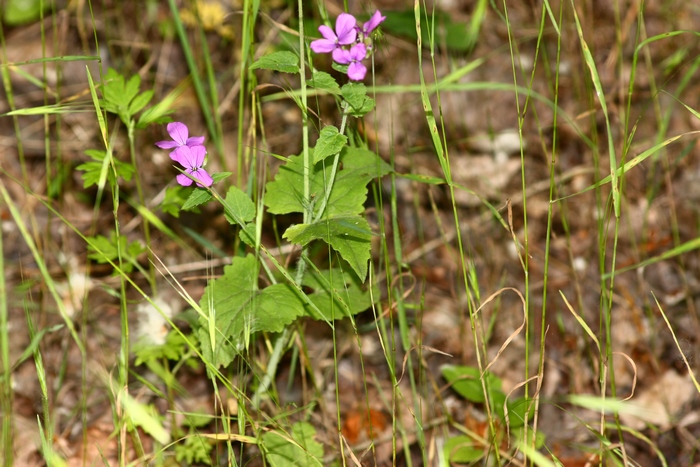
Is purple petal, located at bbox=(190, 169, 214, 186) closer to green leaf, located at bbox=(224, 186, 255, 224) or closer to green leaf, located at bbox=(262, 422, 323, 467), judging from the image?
green leaf, located at bbox=(224, 186, 255, 224)

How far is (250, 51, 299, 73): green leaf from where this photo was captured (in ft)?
5.02

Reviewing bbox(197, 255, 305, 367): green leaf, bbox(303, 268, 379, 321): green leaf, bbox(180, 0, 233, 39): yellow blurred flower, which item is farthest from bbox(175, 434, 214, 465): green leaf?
bbox(180, 0, 233, 39): yellow blurred flower

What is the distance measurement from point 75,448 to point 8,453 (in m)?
0.54

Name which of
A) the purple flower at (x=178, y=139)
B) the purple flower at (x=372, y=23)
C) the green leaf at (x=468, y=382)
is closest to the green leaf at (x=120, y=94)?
the purple flower at (x=178, y=139)

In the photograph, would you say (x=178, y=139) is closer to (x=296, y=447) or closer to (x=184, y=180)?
(x=184, y=180)

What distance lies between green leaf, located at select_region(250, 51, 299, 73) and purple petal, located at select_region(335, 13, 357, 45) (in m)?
0.12

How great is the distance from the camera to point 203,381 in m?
2.26

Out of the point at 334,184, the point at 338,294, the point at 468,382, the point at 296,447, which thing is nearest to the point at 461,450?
the point at 468,382

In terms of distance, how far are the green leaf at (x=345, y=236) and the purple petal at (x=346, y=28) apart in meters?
0.40

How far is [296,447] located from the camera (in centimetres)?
190

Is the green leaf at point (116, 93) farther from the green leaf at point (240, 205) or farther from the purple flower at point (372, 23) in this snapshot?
the purple flower at point (372, 23)

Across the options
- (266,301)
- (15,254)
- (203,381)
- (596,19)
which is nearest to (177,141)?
(266,301)

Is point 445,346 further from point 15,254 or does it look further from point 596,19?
point 596,19

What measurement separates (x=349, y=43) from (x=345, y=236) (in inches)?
17.3
